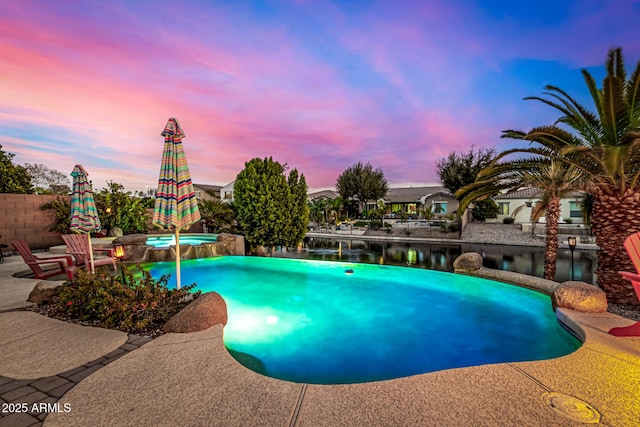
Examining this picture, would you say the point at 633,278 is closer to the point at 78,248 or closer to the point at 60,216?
the point at 78,248

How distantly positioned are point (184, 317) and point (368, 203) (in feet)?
132

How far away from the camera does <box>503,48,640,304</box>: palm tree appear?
5.78 metres

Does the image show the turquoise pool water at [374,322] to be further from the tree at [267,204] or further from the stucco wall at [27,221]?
the stucco wall at [27,221]

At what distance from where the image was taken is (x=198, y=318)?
4.18 meters

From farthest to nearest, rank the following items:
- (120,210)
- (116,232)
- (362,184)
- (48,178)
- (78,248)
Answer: (48,178)
(362,184)
(120,210)
(116,232)
(78,248)

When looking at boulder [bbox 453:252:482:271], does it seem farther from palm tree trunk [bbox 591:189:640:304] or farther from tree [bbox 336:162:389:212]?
tree [bbox 336:162:389:212]

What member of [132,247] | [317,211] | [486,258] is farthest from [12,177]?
[486,258]

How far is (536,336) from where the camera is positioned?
5668 mm

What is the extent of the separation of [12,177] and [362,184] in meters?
35.2

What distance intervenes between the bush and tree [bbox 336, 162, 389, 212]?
124ft

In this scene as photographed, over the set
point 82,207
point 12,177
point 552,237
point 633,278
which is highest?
point 12,177

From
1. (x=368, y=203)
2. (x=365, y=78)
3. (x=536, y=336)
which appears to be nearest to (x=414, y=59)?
(x=365, y=78)

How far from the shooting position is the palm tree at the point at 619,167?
227 inches

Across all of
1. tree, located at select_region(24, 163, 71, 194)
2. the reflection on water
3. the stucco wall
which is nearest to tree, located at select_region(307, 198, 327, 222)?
the reflection on water
